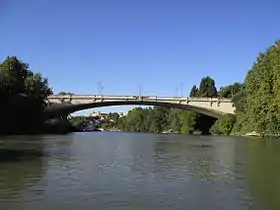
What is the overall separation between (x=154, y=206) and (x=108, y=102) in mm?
109474

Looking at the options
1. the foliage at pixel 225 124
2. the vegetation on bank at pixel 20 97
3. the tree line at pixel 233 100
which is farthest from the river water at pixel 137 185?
the foliage at pixel 225 124

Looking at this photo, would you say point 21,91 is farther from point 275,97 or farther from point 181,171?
point 181,171

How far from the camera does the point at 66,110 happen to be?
126 metres

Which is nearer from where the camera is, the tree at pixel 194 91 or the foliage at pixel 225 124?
the foliage at pixel 225 124

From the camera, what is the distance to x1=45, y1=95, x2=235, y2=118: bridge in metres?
124

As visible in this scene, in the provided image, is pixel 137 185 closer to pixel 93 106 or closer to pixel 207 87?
pixel 93 106

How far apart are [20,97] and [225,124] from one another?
48312 millimetres

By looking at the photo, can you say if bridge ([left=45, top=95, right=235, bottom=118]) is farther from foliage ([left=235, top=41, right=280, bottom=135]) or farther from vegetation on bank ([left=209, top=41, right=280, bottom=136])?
foliage ([left=235, top=41, right=280, bottom=135])

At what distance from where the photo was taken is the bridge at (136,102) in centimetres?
12388

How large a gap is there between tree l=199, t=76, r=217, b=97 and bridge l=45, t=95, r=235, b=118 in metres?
31.4

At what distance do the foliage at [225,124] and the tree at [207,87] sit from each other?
35.6 m

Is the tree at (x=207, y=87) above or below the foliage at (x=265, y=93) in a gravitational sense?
above

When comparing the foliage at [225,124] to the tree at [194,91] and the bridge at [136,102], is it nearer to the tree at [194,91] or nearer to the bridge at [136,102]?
the bridge at [136,102]

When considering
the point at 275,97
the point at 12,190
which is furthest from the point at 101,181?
the point at 275,97
